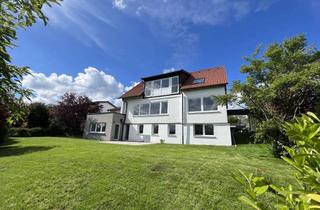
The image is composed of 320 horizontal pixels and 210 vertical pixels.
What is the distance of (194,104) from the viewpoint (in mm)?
19609

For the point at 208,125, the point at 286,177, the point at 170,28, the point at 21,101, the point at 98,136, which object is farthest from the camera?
the point at 98,136

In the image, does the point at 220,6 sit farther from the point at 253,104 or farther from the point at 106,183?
the point at 106,183

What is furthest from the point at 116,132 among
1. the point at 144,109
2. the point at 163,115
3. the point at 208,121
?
the point at 208,121

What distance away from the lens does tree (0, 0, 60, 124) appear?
2.52 meters

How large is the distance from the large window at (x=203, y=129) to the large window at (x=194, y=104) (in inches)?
70.6

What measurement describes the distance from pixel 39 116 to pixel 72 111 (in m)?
5.48

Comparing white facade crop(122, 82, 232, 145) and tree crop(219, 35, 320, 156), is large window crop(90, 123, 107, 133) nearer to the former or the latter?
white facade crop(122, 82, 232, 145)

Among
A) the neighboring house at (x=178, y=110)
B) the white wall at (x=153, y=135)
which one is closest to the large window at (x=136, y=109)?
the neighboring house at (x=178, y=110)

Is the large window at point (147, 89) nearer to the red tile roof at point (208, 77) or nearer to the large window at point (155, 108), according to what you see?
the large window at point (155, 108)

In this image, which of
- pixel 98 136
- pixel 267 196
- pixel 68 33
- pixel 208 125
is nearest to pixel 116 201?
pixel 267 196

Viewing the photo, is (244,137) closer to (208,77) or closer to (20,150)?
(208,77)

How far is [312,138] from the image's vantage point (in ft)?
3.53

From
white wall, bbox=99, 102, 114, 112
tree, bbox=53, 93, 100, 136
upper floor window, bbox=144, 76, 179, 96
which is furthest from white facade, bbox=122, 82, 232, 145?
white wall, bbox=99, 102, 114, 112

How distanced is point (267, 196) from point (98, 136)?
23.1 metres
